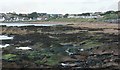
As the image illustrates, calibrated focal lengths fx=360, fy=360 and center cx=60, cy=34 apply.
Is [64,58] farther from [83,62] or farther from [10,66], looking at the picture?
[10,66]

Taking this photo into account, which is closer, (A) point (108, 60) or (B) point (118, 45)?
(A) point (108, 60)

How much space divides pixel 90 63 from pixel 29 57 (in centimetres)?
682

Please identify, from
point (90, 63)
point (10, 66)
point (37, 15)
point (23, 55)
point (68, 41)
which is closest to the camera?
point (10, 66)

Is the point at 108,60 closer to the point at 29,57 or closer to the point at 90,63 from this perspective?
the point at 90,63

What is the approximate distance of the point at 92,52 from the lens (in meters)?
41.5

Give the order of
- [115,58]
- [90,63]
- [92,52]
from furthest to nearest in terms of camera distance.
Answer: [92,52] < [115,58] < [90,63]

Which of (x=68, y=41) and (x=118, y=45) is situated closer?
(x=118, y=45)

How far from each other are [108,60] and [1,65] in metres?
10.7

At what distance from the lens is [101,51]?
41.5 metres

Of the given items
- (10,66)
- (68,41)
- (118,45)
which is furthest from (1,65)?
(68,41)

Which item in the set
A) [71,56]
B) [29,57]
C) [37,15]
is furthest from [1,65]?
[37,15]

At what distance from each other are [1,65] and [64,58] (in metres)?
8.19

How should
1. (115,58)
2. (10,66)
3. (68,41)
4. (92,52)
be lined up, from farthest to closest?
(68,41)
(92,52)
(115,58)
(10,66)

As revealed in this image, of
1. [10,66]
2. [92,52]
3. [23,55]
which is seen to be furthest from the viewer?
A: [92,52]
